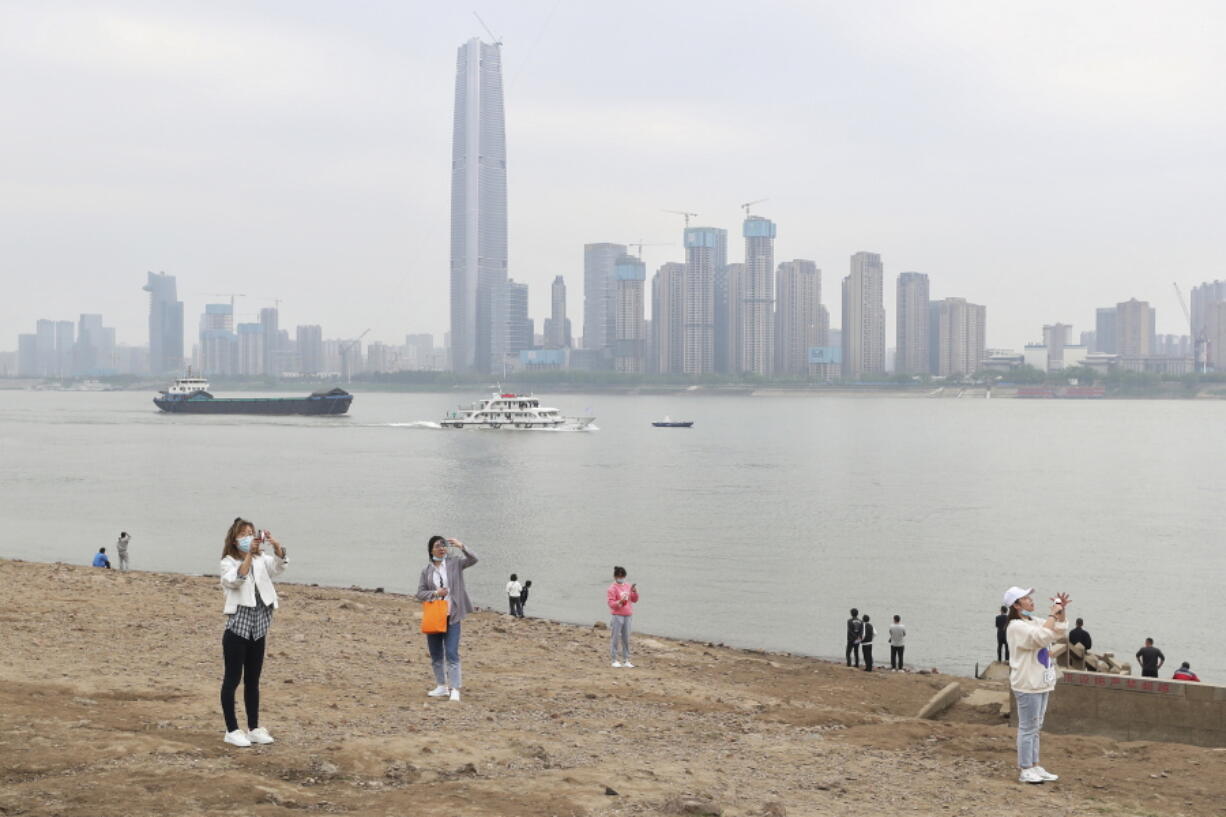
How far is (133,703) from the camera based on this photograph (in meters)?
9.56

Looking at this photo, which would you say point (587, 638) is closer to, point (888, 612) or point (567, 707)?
point (567, 707)

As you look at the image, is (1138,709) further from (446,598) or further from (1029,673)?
(446,598)

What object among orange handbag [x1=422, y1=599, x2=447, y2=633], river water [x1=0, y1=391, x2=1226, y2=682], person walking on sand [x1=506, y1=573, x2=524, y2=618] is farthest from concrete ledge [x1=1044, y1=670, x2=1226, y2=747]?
person walking on sand [x1=506, y1=573, x2=524, y2=618]

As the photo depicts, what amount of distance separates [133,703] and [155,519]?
1514 inches

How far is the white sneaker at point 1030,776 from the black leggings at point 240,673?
5207 millimetres

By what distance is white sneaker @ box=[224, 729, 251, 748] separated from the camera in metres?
8.09

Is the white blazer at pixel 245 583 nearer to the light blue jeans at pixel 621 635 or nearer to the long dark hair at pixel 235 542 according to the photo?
the long dark hair at pixel 235 542

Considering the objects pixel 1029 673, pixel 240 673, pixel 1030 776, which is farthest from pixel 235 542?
pixel 1030 776

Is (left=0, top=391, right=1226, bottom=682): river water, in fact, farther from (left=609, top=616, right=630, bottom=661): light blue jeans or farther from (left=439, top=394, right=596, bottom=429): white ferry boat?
(left=439, top=394, right=596, bottom=429): white ferry boat

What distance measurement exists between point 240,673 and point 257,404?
142125 millimetres

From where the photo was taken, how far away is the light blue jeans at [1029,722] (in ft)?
25.9

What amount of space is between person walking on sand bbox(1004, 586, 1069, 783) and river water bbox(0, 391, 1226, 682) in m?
8.24

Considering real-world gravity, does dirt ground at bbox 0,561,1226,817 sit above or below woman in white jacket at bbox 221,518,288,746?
below

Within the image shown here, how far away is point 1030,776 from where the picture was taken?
26.2 feet
